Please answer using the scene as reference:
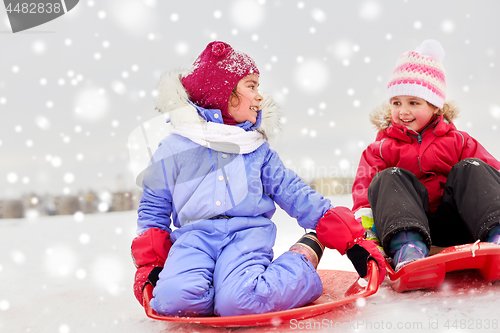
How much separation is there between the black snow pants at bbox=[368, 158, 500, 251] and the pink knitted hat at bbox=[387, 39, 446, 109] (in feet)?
1.27

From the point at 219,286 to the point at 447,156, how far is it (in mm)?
970

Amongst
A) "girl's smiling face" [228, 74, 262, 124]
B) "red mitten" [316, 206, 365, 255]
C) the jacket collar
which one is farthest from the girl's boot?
"girl's smiling face" [228, 74, 262, 124]

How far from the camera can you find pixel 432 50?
5.19 feet

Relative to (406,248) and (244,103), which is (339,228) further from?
(244,103)

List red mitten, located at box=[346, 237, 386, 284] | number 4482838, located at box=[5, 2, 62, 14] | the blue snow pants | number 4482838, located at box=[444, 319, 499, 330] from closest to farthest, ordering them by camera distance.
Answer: number 4482838, located at box=[444, 319, 499, 330], the blue snow pants, red mitten, located at box=[346, 237, 386, 284], number 4482838, located at box=[5, 2, 62, 14]

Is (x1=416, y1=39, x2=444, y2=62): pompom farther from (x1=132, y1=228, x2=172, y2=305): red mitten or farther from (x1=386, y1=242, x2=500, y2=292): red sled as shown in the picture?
(x1=132, y1=228, x2=172, y2=305): red mitten

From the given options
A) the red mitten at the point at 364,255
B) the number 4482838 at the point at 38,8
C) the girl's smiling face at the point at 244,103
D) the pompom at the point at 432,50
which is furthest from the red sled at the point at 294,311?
the number 4482838 at the point at 38,8

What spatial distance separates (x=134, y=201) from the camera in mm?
4027

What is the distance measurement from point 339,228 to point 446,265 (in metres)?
0.29

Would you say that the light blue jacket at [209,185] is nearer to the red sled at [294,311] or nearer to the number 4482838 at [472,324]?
the red sled at [294,311]

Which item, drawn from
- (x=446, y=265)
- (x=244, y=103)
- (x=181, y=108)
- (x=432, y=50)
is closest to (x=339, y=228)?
(x=446, y=265)

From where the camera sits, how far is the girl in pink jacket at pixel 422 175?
3.67 feet

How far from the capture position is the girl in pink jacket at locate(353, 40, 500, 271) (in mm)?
1120

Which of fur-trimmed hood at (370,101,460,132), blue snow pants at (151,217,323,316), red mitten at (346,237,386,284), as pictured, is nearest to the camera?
blue snow pants at (151,217,323,316)
